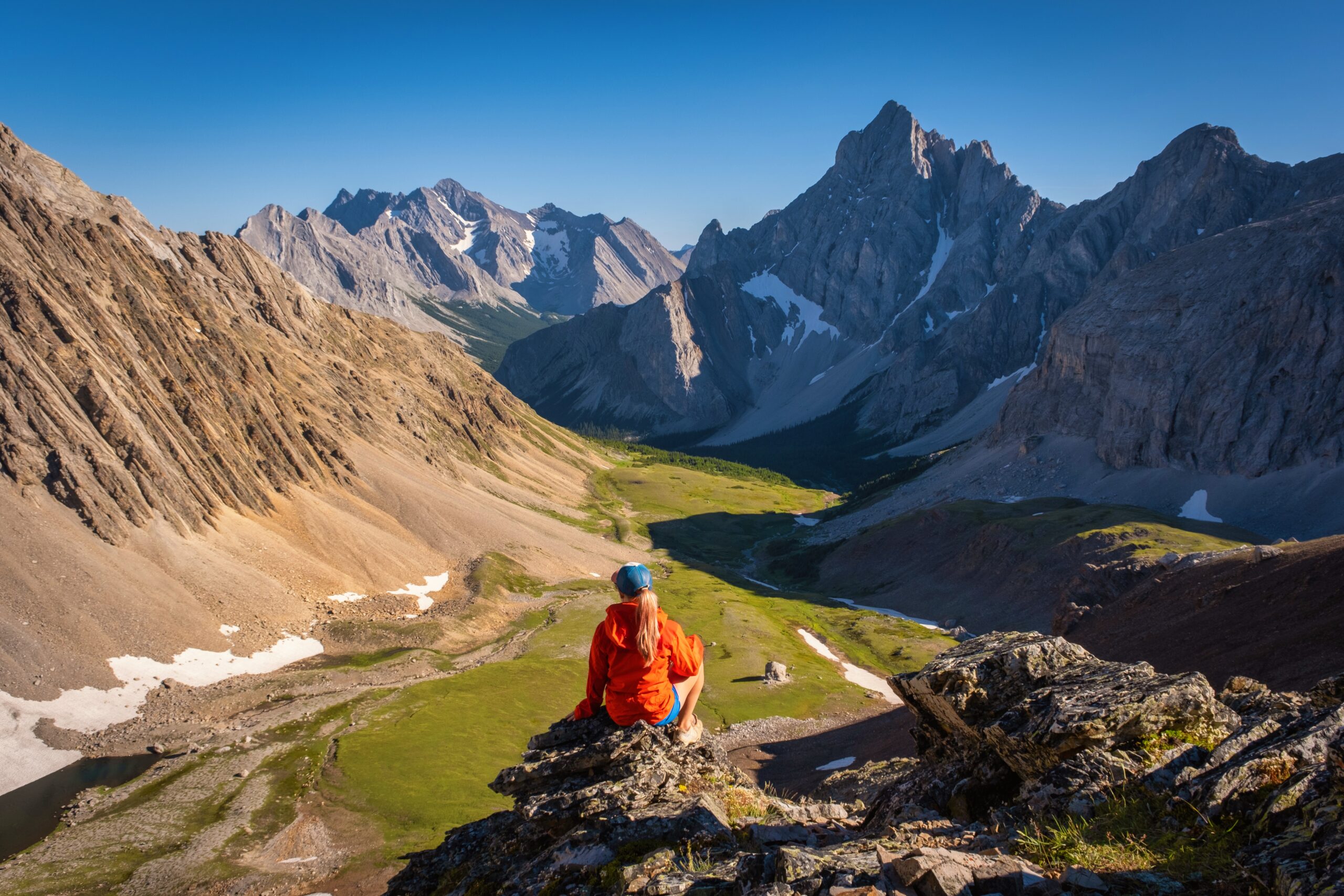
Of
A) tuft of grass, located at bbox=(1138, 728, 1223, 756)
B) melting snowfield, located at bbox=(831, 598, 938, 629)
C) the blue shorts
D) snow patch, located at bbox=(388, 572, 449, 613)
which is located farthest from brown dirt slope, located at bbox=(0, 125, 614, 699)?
tuft of grass, located at bbox=(1138, 728, 1223, 756)

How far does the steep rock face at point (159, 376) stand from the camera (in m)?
64.1

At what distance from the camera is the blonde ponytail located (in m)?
12.5

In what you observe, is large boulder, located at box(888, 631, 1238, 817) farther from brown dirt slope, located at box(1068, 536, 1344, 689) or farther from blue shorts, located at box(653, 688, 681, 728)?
brown dirt slope, located at box(1068, 536, 1344, 689)

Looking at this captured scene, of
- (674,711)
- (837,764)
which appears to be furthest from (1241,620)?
(674,711)

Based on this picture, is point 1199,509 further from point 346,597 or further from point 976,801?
point 976,801

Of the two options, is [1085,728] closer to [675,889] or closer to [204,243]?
[675,889]

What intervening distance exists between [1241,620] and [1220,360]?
342 ft

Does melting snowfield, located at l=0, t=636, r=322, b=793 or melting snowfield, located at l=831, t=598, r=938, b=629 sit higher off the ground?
melting snowfield, located at l=0, t=636, r=322, b=793

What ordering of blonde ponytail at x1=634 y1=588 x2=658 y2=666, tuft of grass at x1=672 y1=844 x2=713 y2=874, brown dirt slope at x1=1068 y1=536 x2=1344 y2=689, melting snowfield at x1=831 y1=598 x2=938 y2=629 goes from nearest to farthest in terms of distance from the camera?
tuft of grass at x1=672 y1=844 x2=713 y2=874
blonde ponytail at x1=634 y1=588 x2=658 y2=666
brown dirt slope at x1=1068 y1=536 x2=1344 y2=689
melting snowfield at x1=831 y1=598 x2=938 y2=629

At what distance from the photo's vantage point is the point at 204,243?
12131 cm

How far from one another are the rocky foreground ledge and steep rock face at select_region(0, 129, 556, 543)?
65.2 m

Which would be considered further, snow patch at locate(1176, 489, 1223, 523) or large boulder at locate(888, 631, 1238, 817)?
snow patch at locate(1176, 489, 1223, 523)

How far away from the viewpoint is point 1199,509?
10831 centimetres

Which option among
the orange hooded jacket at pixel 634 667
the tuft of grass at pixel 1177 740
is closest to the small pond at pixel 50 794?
Result: the orange hooded jacket at pixel 634 667
